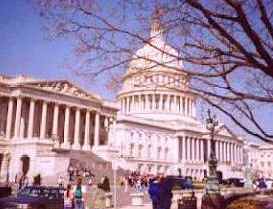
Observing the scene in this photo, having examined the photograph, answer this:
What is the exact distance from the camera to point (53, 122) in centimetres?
6850

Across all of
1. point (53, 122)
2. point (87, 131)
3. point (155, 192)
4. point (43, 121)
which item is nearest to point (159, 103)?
point (87, 131)

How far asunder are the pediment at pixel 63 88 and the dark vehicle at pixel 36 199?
44.0 metres

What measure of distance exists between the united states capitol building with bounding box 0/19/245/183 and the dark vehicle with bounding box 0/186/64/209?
607cm

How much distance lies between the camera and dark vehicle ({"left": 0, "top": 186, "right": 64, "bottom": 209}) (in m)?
21.0

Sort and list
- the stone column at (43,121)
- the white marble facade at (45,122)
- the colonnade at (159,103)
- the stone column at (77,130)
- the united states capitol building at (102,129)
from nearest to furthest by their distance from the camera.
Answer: the united states capitol building at (102,129), the white marble facade at (45,122), the stone column at (43,121), the stone column at (77,130), the colonnade at (159,103)

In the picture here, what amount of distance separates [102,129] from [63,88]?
1366 centimetres

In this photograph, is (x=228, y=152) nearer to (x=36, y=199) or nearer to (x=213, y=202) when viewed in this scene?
(x=213, y=202)

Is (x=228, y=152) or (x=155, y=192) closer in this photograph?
(x=155, y=192)

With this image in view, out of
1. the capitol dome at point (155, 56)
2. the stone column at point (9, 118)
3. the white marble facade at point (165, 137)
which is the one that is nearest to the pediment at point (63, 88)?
the stone column at point (9, 118)

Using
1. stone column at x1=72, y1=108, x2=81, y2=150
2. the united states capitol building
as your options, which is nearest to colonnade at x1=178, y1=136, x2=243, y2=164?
the united states capitol building

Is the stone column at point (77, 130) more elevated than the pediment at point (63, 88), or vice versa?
the pediment at point (63, 88)

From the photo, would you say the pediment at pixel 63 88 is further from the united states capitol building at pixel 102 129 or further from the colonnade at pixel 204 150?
the colonnade at pixel 204 150

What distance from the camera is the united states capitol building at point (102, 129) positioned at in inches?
2176

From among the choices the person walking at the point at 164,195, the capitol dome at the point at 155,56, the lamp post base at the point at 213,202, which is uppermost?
the capitol dome at the point at 155,56
